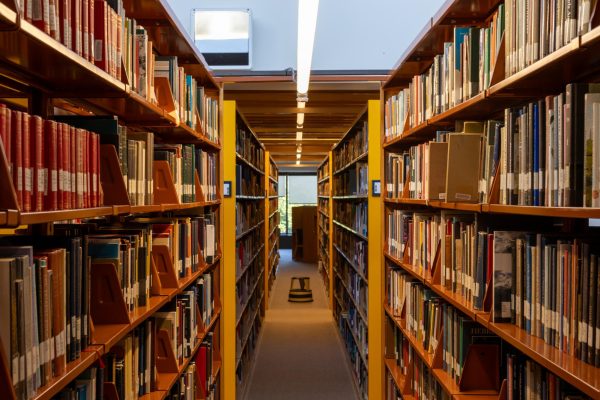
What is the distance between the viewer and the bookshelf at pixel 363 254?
442 cm

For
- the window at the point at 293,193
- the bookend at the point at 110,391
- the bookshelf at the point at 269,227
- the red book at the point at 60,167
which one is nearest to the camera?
the red book at the point at 60,167

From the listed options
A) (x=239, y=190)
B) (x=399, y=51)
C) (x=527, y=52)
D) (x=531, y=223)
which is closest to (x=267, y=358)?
(x=239, y=190)

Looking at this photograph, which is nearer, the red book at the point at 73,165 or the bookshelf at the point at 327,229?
the red book at the point at 73,165

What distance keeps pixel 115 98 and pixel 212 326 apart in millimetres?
2361

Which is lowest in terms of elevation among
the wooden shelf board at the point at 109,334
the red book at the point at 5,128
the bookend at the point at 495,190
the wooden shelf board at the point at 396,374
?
the wooden shelf board at the point at 396,374

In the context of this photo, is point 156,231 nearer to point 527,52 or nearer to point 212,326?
point 212,326

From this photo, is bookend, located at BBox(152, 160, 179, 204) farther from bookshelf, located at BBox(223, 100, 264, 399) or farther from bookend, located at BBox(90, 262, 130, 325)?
bookshelf, located at BBox(223, 100, 264, 399)

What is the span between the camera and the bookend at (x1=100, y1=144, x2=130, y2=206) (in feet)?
6.10

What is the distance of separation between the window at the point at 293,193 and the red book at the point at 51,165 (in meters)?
16.5

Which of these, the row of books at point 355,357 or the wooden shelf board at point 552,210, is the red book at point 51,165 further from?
the row of books at point 355,357

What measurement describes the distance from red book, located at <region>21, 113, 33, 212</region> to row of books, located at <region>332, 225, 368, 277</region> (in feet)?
12.3

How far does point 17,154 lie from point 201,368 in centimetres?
244

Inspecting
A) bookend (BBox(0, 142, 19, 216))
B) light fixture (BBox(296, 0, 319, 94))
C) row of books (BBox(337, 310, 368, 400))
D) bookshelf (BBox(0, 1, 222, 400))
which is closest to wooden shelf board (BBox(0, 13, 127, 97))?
bookshelf (BBox(0, 1, 222, 400))

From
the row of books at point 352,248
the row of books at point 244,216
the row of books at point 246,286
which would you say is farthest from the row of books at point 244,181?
the row of books at point 352,248
